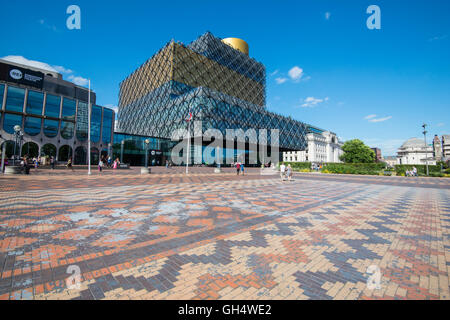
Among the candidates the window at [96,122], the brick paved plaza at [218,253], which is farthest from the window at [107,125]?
the brick paved plaza at [218,253]

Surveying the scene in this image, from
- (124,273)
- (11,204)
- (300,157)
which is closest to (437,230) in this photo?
(124,273)

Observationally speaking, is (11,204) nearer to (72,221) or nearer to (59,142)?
(72,221)

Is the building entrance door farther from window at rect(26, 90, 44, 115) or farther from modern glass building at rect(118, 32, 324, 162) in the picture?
window at rect(26, 90, 44, 115)

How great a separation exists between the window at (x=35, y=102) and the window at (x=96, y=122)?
847 cm

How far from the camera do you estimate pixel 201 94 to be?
49.2 metres

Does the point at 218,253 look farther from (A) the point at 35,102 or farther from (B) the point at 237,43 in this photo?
(B) the point at 237,43

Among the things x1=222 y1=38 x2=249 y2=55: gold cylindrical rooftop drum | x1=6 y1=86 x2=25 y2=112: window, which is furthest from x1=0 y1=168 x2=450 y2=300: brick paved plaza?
x1=222 y1=38 x2=249 y2=55: gold cylindrical rooftop drum

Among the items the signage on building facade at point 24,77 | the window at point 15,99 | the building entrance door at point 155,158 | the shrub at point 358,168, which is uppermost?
the signage on building facade at point 24,77

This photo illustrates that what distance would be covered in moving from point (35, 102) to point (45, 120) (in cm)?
364

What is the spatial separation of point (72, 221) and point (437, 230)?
9.34 metres

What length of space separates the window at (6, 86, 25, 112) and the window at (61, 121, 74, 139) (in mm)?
6357

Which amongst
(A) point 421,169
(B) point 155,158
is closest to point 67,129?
(B) point 155,158

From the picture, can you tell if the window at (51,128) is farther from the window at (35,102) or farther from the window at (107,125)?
the window at (107,125)

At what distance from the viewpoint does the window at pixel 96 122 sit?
42.3 meters
